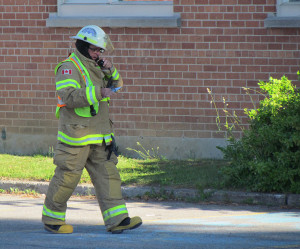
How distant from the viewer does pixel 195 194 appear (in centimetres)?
845

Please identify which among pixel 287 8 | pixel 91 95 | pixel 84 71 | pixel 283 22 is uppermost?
pixel 287 8

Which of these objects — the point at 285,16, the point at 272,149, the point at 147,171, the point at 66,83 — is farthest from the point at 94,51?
the point at 285,16

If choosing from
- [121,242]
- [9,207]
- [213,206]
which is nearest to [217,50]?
[213,206]

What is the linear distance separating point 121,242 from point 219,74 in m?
5.45

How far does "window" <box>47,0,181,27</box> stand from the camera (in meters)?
11.1

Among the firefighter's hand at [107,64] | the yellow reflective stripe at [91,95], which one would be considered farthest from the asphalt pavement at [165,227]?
the firefighter's hand at [107,64]

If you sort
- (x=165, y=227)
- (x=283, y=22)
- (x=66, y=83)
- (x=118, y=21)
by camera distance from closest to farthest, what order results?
1. (x=66, y=83)
2. (x=165, y=227)
3. (x=283, y=22)
4. (x=118, y=21)

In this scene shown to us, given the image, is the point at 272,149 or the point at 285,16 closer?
the point at 272,149

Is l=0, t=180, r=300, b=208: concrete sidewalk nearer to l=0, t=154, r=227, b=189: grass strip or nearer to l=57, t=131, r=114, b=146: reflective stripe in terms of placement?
l=0, t=154, r=227, b=189: grass strip

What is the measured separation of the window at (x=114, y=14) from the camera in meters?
11.1

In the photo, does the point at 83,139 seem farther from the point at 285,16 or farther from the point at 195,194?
the point at 285,16

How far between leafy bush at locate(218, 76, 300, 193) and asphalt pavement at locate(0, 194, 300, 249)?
0.36m

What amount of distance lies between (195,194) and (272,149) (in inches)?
42.5

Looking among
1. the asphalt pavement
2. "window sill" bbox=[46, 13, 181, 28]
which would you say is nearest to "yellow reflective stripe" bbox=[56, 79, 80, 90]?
the asphalt pavement
